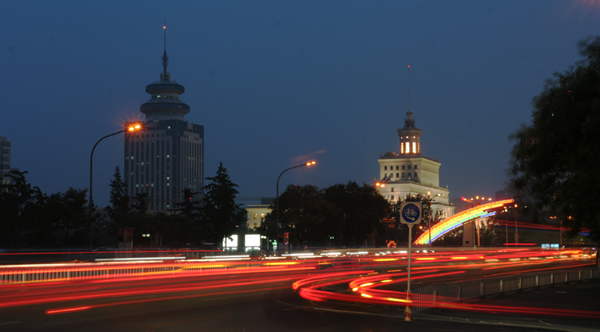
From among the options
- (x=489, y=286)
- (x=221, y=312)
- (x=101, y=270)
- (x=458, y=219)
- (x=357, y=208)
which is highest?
(x=357, y=208)

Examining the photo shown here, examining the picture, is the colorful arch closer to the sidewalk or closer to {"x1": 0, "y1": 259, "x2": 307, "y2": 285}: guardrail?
{"x1": 0, "y1": 259, "x2": 307, "y2": 285}: guardrail

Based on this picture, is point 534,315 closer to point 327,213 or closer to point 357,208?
point 327,213

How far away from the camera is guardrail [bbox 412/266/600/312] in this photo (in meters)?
19.2

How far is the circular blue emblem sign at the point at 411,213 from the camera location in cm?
1712

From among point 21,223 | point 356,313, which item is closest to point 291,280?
point 356,313

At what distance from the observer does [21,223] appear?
6450 centimetres

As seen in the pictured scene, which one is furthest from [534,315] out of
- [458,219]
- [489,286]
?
[458,219]

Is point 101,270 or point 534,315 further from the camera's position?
point 101,270

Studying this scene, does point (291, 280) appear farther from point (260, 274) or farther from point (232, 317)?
point (232, 317)

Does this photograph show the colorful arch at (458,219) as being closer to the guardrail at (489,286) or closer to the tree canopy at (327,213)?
the tree canopy at (327,213)

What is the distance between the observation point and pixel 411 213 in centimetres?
1728

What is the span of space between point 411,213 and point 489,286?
7.80 meters

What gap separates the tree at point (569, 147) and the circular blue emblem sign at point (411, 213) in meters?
5.63

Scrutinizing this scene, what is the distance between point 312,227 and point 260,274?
136 ft
